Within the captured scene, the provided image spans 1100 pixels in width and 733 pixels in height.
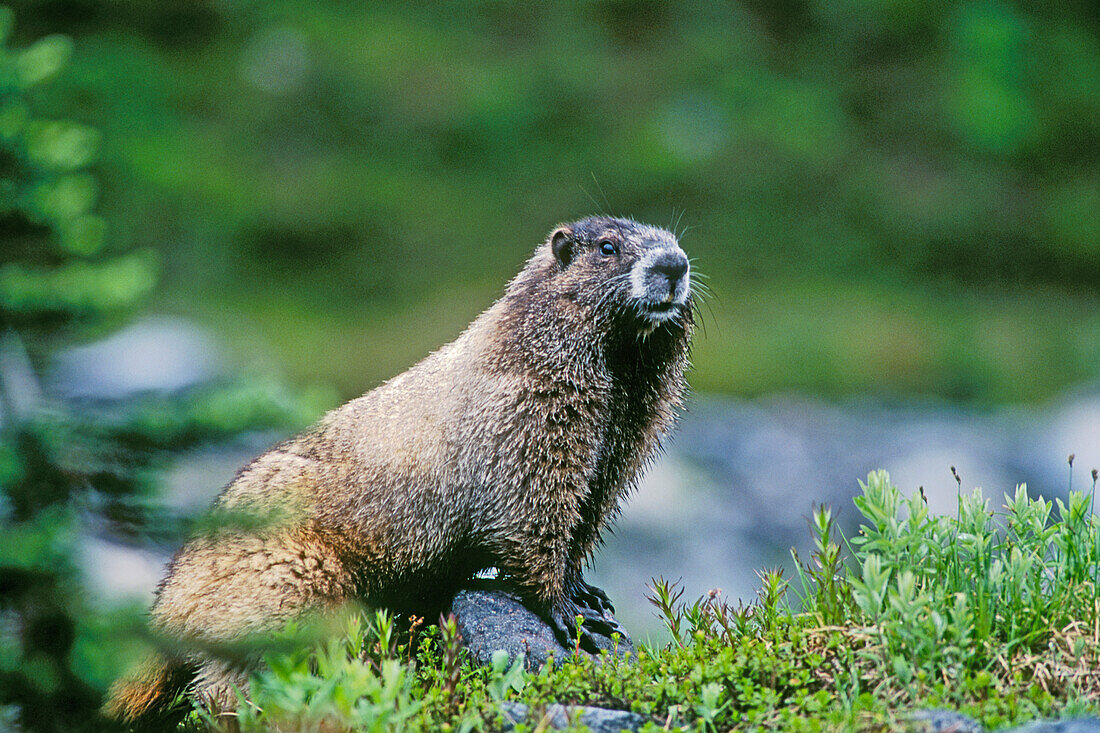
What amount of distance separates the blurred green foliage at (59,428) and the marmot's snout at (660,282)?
1546mm

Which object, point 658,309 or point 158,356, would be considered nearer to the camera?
point 658,309

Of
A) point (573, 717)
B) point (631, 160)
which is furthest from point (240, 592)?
point (631, 160)

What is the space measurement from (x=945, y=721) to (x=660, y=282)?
6.00 feet

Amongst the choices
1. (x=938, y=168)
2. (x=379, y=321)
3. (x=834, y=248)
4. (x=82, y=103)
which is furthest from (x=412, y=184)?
(x=938, y=168)

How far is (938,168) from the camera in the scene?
407 inches

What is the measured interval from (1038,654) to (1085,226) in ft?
28.1

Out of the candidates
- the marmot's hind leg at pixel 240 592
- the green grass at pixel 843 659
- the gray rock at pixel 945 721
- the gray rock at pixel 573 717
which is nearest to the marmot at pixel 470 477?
the marmot's hind leg at pixel 240 592

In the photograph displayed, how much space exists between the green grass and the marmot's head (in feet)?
3.30

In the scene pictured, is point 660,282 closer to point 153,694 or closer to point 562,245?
point 562,245

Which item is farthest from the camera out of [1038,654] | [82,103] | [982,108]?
[982,108]

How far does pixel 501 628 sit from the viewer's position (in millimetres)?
3572

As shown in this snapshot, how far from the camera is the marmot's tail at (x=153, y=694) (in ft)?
11.6

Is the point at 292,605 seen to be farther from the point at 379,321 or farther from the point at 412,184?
the point at 412,184

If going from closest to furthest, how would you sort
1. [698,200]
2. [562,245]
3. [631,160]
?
[562,245] → [631,160] → [698,200]
